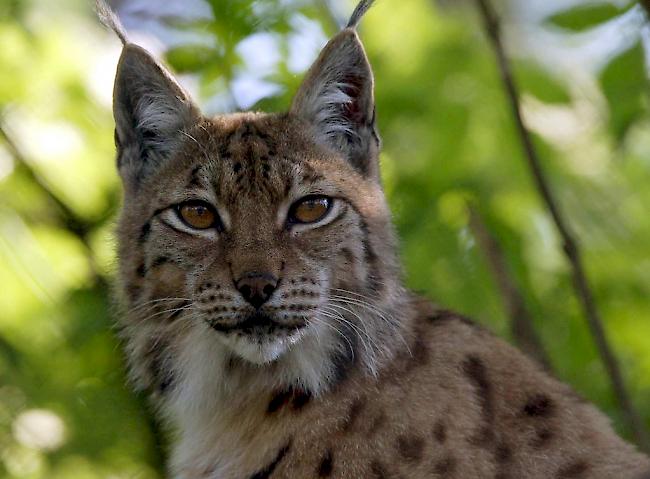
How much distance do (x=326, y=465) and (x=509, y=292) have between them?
2.41 meters

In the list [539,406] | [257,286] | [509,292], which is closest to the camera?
[257,286]

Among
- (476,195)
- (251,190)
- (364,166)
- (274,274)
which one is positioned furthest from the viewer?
(476,195)

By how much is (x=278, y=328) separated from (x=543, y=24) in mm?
2630

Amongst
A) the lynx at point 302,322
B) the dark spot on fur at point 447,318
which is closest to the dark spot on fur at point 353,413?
the lynx at point 302,322

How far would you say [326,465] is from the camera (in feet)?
22.1

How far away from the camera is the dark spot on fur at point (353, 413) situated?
6906 millimetres

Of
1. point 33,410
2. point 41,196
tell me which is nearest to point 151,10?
point 41,196

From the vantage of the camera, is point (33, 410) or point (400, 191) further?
point (400, 191)

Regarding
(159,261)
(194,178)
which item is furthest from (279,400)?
(194,178)

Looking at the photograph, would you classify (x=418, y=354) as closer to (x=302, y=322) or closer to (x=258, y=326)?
(x=302, y=322)

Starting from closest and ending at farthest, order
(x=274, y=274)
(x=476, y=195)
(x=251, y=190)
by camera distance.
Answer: (x=274, y=274)
(x=251, y=190)
(x=476, y=195)

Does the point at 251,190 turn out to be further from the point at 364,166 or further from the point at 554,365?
the point at 554,365

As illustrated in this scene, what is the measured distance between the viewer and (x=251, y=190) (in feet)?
23.0

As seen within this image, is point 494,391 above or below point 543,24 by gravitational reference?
below
